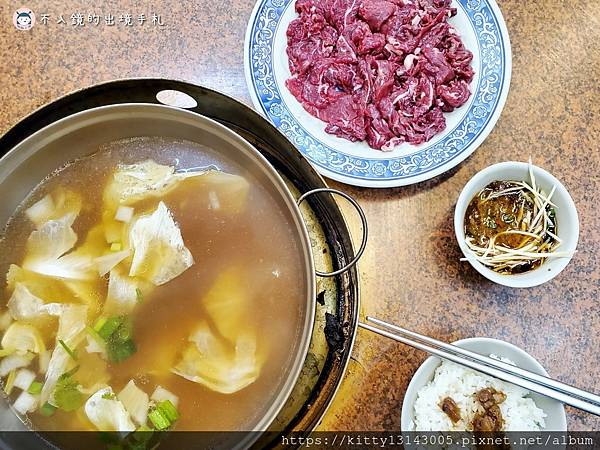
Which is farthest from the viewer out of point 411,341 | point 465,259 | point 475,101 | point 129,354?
point 475,101

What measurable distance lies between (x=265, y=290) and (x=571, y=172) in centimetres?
110

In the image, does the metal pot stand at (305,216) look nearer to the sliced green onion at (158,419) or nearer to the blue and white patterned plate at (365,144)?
the blue and white patterned plate at (365,144)

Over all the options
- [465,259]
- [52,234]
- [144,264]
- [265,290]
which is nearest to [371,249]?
[465,259]

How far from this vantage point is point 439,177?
1.86 m

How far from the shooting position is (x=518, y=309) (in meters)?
1.80

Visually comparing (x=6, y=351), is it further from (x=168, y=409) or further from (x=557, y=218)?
(x=557, y=218)

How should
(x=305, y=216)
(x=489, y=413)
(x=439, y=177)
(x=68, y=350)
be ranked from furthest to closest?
(x=439, y=177)
(x=305, y=216)
(x=489, y=413)
(x=68, y=350)

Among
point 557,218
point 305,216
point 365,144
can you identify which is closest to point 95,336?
point 305,216

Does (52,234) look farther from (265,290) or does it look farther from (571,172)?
(571,172)

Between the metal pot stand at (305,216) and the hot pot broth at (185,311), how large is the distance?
0.57ft

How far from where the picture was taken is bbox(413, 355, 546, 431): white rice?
5.23 feet

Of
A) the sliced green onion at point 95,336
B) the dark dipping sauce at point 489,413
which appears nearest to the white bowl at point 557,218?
the dark dipping sauce at point 489,413

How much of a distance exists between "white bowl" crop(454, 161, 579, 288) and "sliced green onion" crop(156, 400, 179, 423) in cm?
89

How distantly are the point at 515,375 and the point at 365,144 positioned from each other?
0.78 meters
